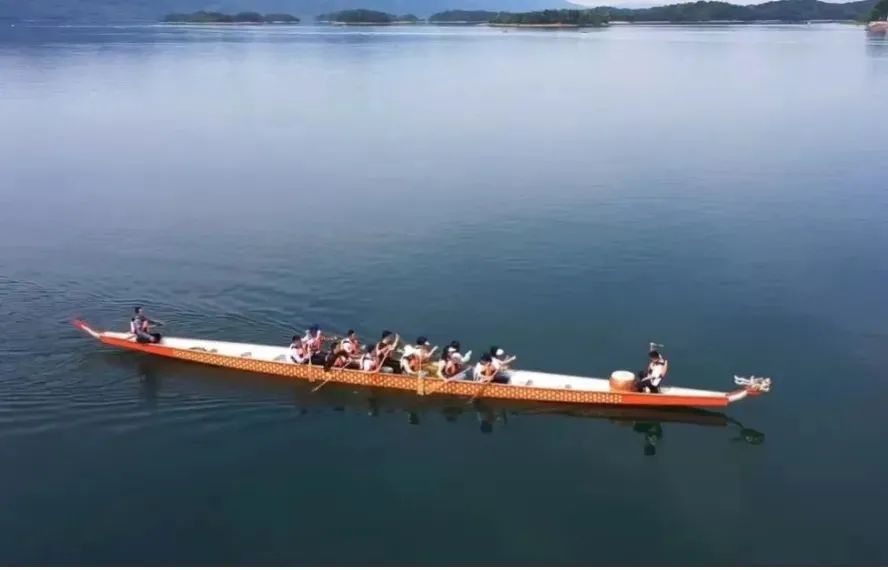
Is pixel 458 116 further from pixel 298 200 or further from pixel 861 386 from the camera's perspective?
pixel 861 386

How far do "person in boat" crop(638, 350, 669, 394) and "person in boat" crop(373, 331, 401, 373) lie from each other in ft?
23.7

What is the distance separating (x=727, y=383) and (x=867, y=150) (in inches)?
1508

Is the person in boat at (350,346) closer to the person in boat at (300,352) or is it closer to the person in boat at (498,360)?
the person in boat at (300,352)

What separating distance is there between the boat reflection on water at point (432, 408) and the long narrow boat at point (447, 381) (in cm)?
23

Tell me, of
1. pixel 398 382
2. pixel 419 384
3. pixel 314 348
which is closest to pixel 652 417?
pixel 419 384

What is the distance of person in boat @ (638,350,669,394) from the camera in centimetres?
2309

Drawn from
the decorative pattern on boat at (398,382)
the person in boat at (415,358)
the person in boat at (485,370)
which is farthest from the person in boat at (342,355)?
the person in boat at (485,370)

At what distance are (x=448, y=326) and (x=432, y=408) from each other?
16.4 ft

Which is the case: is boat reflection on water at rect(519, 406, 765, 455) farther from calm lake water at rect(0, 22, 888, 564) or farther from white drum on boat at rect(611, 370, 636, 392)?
white drum on boat at rect(611, 370, 636, 392)

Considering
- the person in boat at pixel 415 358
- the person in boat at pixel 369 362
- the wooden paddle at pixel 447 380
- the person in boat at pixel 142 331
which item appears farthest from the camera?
the person in boat at pixel 142 331

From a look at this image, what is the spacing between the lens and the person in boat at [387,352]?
24875mm

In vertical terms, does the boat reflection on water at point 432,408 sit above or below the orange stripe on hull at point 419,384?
below

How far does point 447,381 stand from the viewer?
79.8 ft

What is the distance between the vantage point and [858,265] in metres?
33.8
